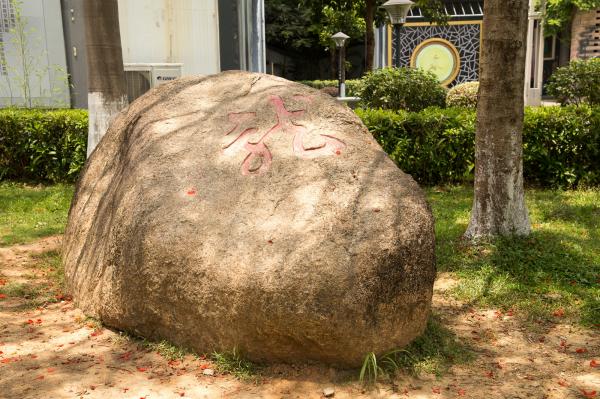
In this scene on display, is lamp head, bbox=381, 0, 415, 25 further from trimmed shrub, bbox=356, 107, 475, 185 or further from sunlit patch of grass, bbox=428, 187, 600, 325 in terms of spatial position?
sunlit patch of grass, bbox=428, 187, 600, 325

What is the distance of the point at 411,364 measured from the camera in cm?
368

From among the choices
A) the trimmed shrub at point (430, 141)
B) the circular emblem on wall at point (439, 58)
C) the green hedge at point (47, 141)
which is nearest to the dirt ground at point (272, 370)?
the trimmed shrub at point (430, 141)

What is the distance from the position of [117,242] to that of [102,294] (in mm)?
483

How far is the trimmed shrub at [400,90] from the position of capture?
10.4 meters

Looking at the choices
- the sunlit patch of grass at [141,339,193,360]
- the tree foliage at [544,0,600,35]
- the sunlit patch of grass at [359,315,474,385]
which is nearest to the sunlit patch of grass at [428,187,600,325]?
the sunlit patch of grass at [359,315,474,385]

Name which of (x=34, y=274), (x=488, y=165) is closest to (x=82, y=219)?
(x=34, y=274)

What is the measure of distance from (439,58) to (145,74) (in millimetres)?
14447

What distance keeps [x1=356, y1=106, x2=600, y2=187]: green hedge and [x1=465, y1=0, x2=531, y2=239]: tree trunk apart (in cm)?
294

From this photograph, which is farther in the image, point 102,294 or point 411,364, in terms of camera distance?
point 102,294

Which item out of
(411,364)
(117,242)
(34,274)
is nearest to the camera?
(411,364)

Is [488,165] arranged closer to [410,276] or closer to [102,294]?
[410,276]

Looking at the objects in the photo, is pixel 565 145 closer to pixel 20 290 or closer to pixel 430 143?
pixel 430 143

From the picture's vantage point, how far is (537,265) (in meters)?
5.37

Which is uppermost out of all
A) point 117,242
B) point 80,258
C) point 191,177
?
point 191,177
